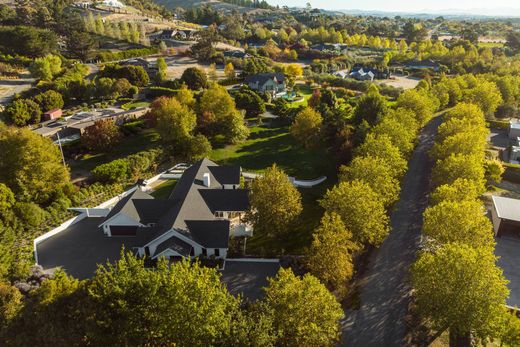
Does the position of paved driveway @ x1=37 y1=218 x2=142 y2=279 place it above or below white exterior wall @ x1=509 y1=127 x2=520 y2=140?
below

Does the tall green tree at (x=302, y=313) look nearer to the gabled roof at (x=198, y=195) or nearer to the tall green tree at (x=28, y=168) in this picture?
the gabled roof at (x=198, y=195)

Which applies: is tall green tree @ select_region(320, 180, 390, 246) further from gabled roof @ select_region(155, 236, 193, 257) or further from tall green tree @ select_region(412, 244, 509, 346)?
gabled roof @ select_region(155, 236, 193, 257)

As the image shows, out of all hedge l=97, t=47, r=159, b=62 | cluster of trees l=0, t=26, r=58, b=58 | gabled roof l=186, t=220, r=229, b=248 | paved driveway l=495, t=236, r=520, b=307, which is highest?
cluster of trees l=0, t=26, r=58, b=58

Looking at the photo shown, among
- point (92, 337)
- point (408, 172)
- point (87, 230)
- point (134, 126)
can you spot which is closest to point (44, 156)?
point (87, 230)

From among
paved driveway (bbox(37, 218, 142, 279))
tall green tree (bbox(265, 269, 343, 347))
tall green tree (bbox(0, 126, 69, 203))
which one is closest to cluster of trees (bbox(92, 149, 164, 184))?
tall green tree (bbox(0, 126, 69, 203))

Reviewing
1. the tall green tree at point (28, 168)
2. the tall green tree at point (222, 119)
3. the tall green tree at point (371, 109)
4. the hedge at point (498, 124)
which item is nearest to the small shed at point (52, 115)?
the tall green tree at point (28, 168)

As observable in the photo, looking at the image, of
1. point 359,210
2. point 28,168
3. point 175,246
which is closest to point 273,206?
point 359,210
